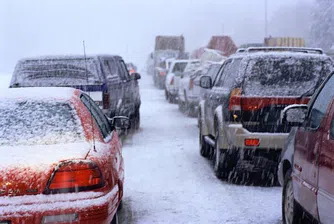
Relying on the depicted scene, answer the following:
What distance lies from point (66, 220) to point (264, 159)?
13.3 ft

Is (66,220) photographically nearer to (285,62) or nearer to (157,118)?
(285,62)

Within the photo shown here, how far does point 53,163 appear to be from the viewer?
4.35 m

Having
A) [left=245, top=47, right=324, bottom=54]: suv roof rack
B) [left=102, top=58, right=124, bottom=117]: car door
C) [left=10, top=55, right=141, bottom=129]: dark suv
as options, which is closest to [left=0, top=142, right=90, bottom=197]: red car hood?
[left=245, top=47, right=324, bottom=54]: suv roof rack

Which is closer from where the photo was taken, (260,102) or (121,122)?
(121,122)

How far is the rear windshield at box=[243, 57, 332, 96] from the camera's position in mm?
7766

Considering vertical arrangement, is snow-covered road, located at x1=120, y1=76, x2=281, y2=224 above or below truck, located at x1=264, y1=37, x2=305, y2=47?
above

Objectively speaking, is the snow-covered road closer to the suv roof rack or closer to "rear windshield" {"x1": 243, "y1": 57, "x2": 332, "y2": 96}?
"rear windshield" {"x1": 243, "y1": 57, "x2": 332, "y2": 96}

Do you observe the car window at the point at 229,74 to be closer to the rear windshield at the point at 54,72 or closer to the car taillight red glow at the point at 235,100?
the car taillight red glow at the point at 235,100

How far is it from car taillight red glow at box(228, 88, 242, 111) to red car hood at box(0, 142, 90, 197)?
345 centimetres

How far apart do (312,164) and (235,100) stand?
9.95ft

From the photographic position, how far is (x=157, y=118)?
17.5 m

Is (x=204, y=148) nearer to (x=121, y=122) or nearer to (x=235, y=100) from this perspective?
(x=235, y=100)

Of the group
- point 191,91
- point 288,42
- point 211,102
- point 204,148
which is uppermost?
point 211,102

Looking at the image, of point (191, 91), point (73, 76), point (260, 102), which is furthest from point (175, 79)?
point (260, 102)
